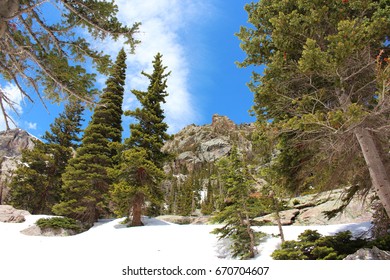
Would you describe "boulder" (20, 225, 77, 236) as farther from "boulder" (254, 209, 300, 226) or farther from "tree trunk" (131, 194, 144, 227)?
"boulder" (254, 209, 300, 226)

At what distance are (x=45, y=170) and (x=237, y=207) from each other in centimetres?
2150

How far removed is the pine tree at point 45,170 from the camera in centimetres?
2225

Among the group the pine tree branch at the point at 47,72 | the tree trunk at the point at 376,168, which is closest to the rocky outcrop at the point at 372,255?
the tree trunk at the point at 376,168

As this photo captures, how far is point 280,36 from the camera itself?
7.40 metres

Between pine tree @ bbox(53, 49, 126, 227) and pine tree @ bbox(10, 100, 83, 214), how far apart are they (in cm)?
442

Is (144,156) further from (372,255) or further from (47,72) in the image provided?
(372,255)

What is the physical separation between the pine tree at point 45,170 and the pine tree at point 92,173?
174 inches

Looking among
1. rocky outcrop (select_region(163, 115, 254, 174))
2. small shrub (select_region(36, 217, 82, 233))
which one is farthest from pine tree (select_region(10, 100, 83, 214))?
rocky outcrop (select_region(163, 115, 254, 174))

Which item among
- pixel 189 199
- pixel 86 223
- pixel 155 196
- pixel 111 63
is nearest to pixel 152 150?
pixel 155 196

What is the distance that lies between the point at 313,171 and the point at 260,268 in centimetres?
448

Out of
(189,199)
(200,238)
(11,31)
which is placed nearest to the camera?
(11,31)

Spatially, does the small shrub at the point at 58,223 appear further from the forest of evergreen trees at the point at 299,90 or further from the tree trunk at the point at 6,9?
the tree trunk at the point at 6,9

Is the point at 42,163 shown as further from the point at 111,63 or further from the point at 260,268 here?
the point at 260,268

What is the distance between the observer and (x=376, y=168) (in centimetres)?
634
